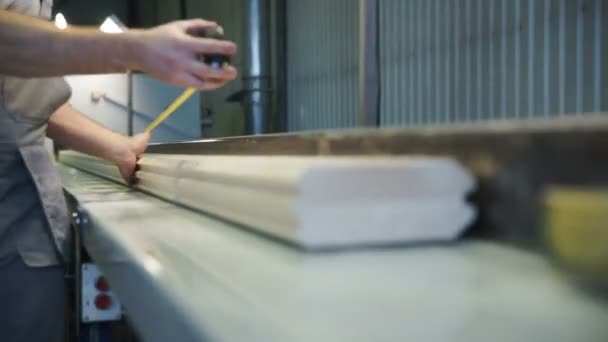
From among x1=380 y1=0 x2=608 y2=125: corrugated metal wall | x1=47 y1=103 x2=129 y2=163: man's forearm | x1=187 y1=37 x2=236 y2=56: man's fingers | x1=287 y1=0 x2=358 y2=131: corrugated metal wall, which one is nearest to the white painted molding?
x1=187 y1=37 x2=236 y2=56: man's fingers

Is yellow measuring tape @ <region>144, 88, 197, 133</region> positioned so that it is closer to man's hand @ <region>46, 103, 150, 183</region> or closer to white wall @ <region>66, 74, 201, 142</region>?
man's hand @ <region>46, 103, 150, 183</region>

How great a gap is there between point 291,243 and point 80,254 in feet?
2.84

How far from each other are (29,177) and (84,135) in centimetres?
26

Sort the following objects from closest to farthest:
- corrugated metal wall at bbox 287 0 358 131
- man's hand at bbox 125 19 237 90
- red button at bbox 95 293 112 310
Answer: man's hand at bbox 125 19 237 90 < red button at bbox 95 293 112 310 < corrugated metal wall at bbox 287 0 358 131

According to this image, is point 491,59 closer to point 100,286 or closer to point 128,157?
point 128,157

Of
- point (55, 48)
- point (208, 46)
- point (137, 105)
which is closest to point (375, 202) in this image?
point (208, 46)

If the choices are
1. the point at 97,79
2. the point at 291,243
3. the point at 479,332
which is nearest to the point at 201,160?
the point at 291,243

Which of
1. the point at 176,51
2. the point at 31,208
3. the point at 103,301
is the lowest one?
the point at 103,301

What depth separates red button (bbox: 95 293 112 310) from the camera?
1.33m

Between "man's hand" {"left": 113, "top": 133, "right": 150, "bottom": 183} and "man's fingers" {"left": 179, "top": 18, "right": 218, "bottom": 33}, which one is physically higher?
"man's fingers" {"left": 179, "top": 18, "right": 218, "bottom": 33}

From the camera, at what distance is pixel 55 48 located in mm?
840

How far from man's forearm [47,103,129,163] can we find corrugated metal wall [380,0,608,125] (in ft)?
3.94

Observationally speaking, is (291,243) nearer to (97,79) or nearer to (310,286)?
(310,286)

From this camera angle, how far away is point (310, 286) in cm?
43
